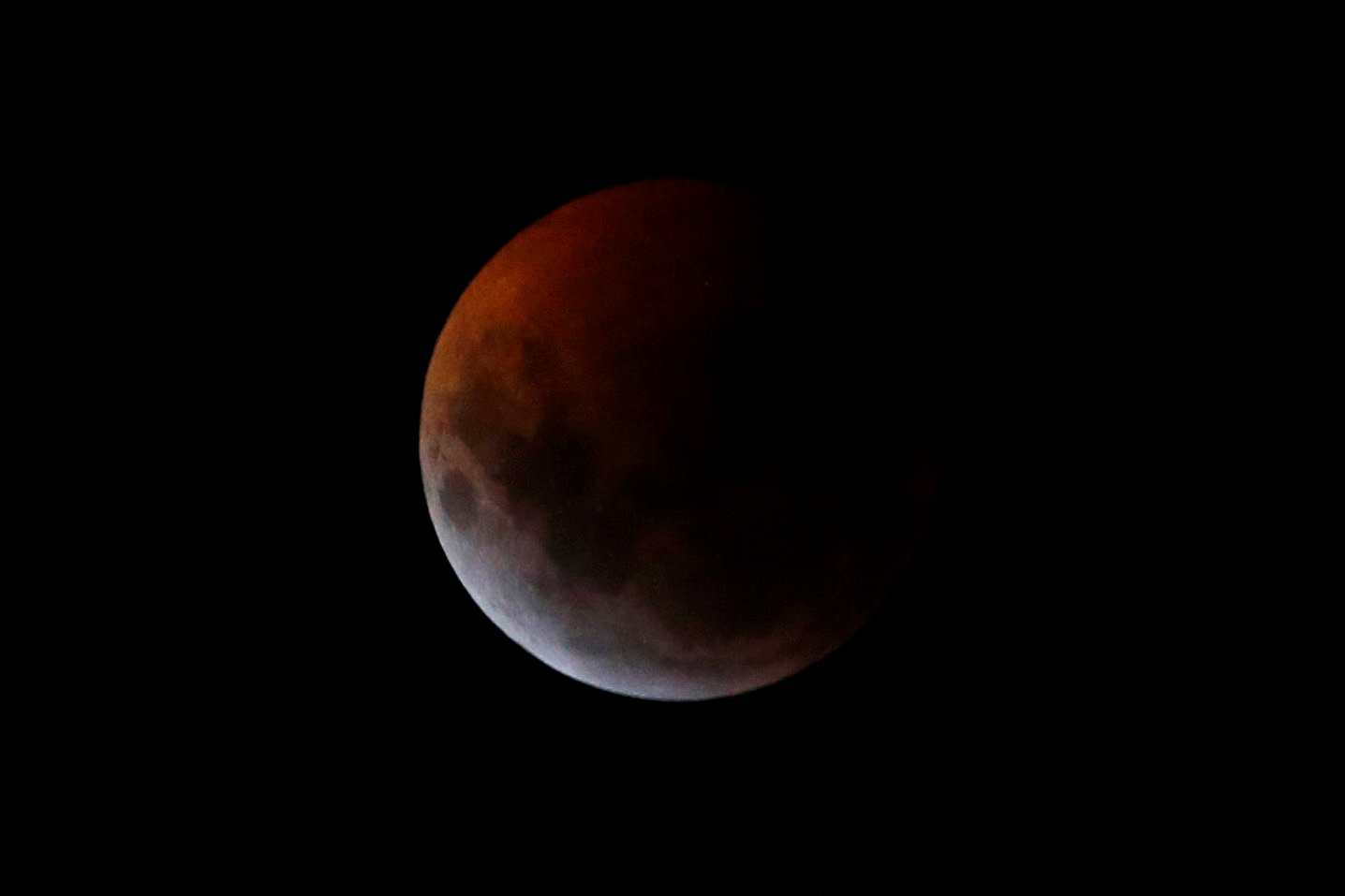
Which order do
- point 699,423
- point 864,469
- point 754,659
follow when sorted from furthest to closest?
point 754,659, point 864,469, point 699,423

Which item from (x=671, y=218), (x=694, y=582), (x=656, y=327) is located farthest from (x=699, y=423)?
(x=671, y=218)

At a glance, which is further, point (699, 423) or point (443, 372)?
point (443, 372)

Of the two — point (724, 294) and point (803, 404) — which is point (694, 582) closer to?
point (803, 404)


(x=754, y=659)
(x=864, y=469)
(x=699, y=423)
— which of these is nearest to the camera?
(x=699, y=423)

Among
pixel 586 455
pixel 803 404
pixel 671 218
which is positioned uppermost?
pixel 671 218

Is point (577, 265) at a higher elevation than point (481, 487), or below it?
higher

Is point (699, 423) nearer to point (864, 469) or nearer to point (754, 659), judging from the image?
point (864, 469)

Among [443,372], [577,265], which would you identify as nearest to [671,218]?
[577,265]
